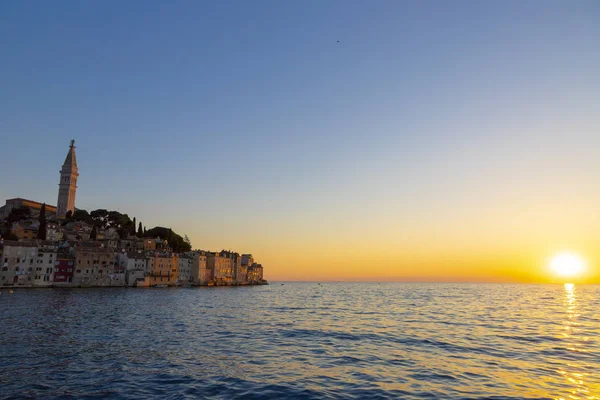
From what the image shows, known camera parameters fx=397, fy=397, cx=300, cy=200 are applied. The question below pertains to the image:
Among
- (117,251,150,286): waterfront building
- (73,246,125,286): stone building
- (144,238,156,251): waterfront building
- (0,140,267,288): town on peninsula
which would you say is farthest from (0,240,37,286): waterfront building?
(144,238,156,251): waterfront building

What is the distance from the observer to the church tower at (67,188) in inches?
6594

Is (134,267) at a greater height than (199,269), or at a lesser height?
greater

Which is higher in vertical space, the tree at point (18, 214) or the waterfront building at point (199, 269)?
the tree at point (18, 214)

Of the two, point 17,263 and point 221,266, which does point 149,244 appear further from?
point 17,263

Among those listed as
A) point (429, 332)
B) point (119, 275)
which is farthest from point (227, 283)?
point (429, 332)

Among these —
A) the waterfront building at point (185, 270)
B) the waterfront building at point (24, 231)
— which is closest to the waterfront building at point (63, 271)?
the waterfront building at point (24, 231)

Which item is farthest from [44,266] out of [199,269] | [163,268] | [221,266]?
[221,266]

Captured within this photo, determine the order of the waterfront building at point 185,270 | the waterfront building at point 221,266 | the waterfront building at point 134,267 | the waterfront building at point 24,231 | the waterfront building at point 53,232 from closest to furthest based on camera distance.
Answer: the waterfront building at point 134,267, the waterfront building at point 24,231, the waterfront building at point 53,232, the waterfront building at point 185,270, the waterfront building at point 221,266

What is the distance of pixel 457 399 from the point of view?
15.0 metres

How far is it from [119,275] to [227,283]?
2199 inches

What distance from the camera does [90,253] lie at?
106125 millimetres

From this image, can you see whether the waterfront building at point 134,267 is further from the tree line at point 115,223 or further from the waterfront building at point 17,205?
the waterfront building at point 17,205

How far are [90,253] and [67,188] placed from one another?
77.0m

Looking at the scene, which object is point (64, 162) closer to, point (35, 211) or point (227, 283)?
point (35, 211)
